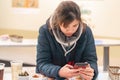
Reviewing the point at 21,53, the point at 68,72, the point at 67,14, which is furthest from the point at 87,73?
the point at 21,53

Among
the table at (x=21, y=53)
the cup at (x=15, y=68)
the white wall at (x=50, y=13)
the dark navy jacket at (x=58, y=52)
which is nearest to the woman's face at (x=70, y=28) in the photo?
the dark navy jacket at (x=58, y=52)

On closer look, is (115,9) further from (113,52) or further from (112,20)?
(113,52)

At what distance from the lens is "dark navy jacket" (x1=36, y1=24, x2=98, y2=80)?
1706 mm

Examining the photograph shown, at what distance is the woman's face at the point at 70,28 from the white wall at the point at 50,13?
2016mm

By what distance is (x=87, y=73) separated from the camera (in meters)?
1.52

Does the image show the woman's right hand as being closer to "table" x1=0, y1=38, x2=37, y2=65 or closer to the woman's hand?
the woman's hand

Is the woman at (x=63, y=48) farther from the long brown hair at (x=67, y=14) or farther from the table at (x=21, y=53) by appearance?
the table at (x=21, y=53)

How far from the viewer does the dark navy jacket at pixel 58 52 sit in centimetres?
171

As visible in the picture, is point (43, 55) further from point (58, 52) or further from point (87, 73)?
point (87, 73)

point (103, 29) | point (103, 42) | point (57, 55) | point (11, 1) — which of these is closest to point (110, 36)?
point (103, 29)

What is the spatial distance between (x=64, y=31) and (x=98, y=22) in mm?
2090

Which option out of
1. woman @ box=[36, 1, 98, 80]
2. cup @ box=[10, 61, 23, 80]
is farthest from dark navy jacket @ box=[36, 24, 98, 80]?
cup @ box=[10, 61, 23, 80]

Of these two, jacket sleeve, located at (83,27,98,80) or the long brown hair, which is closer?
the long brown hair

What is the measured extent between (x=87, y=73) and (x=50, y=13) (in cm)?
247
